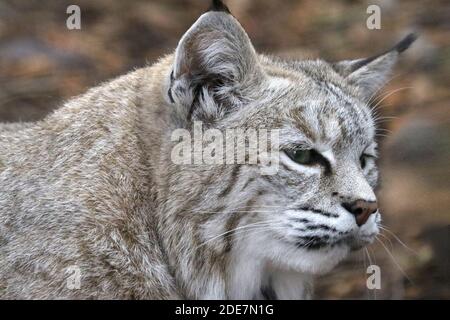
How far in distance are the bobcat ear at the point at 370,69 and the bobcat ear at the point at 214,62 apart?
665 mm

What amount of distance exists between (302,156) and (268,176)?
6.5 inches

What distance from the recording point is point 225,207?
12.5 feet

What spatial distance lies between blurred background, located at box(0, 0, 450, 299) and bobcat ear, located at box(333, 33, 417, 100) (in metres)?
1.37

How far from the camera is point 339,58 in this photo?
753cm

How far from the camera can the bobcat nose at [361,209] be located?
3.64m

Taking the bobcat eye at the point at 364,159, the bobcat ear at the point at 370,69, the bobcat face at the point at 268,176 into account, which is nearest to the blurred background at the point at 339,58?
the bobcat ear at the point at 370,69

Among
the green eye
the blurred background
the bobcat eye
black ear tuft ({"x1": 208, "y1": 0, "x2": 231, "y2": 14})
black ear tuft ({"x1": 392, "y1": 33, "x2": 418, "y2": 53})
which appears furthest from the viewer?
the blurred background

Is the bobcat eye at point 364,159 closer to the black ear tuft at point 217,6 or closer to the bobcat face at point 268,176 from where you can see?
the bobcat face at point 268,176

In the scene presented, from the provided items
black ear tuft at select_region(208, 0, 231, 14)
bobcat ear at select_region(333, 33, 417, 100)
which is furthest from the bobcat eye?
black ear tuft at select_region(208, 0, 231, 14)

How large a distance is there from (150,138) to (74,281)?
28.2 inches

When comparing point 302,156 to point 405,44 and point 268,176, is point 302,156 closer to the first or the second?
point 268,176

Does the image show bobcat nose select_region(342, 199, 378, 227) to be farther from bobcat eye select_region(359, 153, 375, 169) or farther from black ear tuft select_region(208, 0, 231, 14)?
black ear tuft select_region(208, 0, 231, 14)

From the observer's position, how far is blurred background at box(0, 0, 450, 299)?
5.88 m
